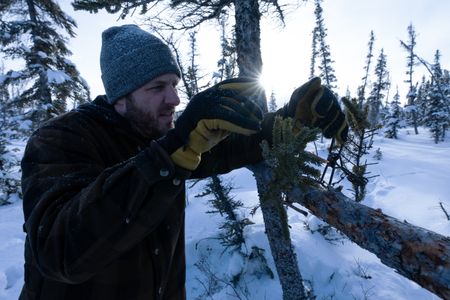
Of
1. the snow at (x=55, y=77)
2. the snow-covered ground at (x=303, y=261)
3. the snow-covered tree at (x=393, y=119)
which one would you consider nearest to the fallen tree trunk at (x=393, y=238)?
the snow-covered ground at (x=303, y=261)

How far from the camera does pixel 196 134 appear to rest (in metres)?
1.31

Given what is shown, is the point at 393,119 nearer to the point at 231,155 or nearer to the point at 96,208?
the point at 231,155

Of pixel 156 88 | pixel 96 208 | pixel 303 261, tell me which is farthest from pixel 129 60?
pixel 303 261

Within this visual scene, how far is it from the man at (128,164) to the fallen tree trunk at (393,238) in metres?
0.55

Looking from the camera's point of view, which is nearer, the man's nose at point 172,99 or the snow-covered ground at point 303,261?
the man's nose at point 172,99

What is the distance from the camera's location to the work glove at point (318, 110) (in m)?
1.93

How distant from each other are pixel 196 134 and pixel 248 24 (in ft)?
10.2

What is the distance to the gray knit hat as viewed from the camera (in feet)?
6.95

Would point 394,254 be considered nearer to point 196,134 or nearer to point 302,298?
point 196,134

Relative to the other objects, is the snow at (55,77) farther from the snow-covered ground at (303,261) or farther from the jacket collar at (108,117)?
the jacket collar at (108,117)

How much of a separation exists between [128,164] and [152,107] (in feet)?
2.91

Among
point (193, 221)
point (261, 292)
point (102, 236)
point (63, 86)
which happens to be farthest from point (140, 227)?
point (63, 86)

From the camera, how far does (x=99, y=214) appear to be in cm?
120

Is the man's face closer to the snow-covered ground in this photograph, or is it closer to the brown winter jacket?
the brown winter jacket
